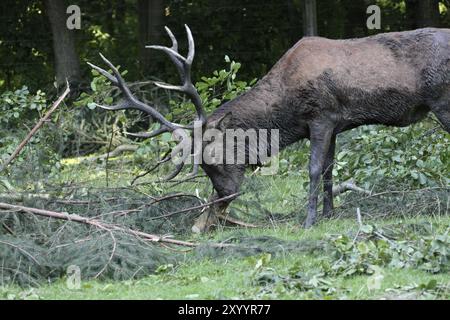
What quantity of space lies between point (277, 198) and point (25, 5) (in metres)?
8.12

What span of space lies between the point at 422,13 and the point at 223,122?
7.23 meters

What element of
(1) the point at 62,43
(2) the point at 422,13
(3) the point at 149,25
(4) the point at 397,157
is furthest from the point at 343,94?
(1) the point at 62,43

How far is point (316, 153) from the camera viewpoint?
8.80 m

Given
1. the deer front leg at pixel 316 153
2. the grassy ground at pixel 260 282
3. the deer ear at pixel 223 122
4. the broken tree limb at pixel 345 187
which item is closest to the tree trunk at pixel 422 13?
the broken tree limb at pixel 345 187

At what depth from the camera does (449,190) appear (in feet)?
28.7

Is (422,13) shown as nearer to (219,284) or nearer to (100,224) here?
(100,224)

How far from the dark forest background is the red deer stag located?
20.2 feet

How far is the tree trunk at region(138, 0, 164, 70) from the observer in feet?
51.0

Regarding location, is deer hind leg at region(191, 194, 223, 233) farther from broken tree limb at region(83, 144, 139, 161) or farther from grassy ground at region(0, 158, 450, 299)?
broken tree limb at region(83, 144, 139, 161)

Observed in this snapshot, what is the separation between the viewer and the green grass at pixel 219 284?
6.04 meters

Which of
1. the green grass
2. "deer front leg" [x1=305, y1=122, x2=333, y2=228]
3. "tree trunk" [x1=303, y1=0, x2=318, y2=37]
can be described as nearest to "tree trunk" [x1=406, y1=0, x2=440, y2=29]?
"tree trunk" [x1=303, y1=0, x2=318, y2=37]
